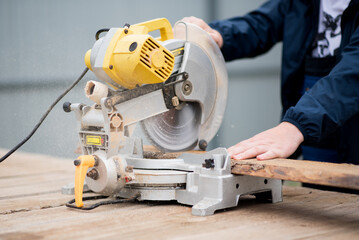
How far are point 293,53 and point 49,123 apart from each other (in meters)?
1.15

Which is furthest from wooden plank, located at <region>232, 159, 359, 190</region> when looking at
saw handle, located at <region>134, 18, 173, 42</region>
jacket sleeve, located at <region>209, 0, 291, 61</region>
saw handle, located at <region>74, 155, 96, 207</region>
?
jacket sleeve, located at <region>209, 0, 291, 61</region>

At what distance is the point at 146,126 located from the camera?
5.17 feet

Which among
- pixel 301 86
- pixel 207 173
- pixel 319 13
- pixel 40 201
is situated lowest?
pixel 40 201

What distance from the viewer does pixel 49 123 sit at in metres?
1.71

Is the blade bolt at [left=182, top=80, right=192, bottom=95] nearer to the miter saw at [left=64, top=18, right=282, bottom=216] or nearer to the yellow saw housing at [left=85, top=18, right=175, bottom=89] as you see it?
the miter saw at [left=64, top=18, right=282, bottom=216]

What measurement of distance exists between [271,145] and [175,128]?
0.37m

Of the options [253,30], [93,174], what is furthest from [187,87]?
[253,30]

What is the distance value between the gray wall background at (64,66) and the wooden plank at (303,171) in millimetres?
652

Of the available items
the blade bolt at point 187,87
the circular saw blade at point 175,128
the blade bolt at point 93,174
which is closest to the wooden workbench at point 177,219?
the blade bolt at point 93,174

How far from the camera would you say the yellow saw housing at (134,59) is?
1356mm

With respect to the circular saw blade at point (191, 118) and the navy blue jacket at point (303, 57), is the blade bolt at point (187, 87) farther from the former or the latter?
the navy blue jacket at point (303, 57)

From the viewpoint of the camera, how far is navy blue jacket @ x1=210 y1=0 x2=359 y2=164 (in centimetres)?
154

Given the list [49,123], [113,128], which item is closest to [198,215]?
[113,128]

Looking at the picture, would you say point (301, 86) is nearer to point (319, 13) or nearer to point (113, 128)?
point (319, 13)
